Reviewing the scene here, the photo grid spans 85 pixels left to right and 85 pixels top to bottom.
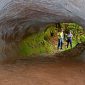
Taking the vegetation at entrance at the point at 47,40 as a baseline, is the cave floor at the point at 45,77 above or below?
above

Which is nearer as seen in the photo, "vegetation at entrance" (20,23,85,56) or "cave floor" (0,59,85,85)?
"cave floor" (0,59,85,85)

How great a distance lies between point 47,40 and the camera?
21.9 meters

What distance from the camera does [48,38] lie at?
22281mm

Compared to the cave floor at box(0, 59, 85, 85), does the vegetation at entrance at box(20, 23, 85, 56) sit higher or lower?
lower

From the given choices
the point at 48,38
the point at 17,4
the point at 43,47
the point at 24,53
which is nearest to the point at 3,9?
the point at 17,4

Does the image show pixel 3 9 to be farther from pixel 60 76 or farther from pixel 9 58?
pixel 9 58

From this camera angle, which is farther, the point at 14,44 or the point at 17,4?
the point at 14,44

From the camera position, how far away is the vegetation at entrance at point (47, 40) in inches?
652

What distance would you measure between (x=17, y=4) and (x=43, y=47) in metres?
12.6

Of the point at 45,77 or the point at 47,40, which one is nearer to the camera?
the point at 45,77

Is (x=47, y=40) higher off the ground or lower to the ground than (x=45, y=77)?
lower

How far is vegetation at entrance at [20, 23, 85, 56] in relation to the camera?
1656 centimetres

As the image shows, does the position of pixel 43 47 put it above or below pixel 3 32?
below

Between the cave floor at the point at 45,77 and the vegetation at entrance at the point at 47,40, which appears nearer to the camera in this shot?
the cave floor at the point at 45,77
